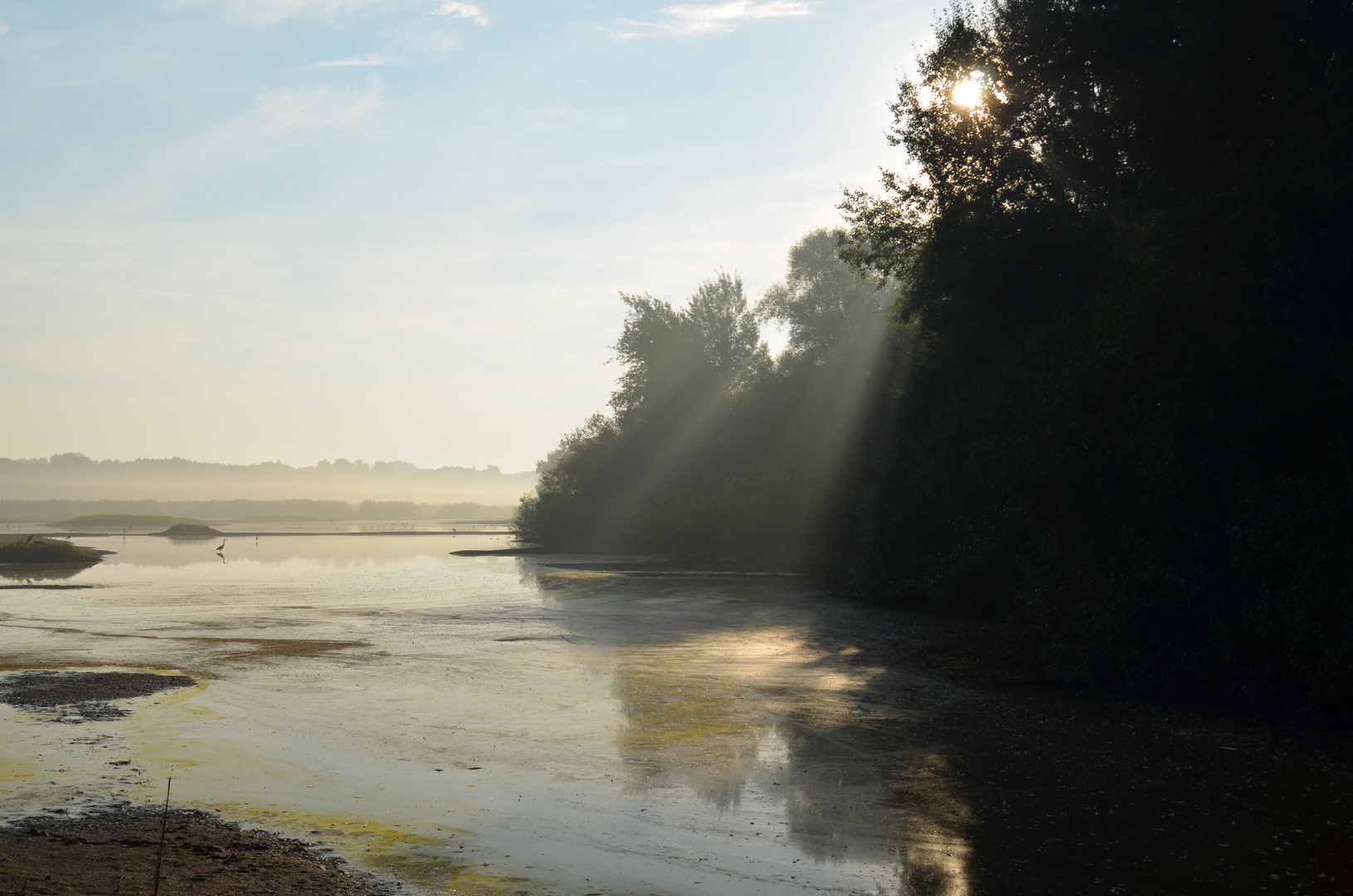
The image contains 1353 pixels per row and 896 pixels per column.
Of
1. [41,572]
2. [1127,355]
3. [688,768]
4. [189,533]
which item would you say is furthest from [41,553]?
[1127,355]

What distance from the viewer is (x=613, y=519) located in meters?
57.8

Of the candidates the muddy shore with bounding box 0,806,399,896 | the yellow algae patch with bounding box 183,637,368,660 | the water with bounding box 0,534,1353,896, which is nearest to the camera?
the muddy shore with bounding box 0,806,399,896

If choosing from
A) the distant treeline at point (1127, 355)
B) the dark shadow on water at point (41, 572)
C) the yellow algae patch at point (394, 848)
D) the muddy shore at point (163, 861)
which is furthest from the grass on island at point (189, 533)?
the muddy shore at point (163, 861)

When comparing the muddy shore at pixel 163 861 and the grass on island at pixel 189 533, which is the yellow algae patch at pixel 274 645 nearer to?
the muddy shore at pixel 163 861

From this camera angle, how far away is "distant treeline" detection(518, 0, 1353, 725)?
10.7 metres

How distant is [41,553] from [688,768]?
1678 inches

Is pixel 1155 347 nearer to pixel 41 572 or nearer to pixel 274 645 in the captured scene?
pixel 274 645

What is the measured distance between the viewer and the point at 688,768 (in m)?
8.92

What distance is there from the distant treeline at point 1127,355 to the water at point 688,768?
1.56 meters

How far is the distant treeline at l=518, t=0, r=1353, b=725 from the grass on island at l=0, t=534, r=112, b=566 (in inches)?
1311

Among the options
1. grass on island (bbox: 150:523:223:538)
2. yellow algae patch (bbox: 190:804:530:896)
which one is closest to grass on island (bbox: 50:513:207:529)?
grass on island (bbox: 150:523:223:538)

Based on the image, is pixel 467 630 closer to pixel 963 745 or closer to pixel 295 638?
pixel 295 638


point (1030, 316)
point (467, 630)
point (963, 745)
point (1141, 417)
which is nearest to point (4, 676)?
point (467, 630)

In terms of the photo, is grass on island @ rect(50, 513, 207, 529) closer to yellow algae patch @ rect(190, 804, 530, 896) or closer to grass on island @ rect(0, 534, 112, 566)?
grass on island @ rect(0, 534, 112, 566)
